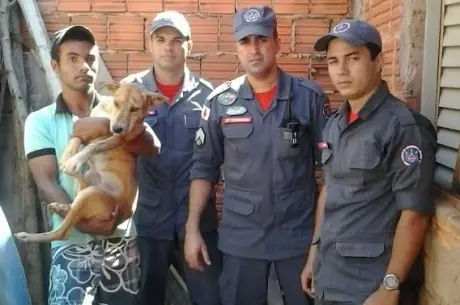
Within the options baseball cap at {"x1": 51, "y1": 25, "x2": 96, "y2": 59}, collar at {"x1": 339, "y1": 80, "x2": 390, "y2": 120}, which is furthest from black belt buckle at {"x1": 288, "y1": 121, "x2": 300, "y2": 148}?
baseball cap at {"x1": 51, "y1": 25, "x2": 96, "y2": 59}

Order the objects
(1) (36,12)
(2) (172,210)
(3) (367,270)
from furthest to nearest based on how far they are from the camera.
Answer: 1. (1) (36,12)
2. (2) (172,210)
3. (3) (367,270)

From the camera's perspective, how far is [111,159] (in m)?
2.66

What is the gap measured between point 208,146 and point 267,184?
0.36 metres

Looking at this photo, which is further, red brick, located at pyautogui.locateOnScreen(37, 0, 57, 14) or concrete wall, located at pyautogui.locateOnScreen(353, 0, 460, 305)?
red brick, located at pyautogui.locateOnScreen(37, 0, 57, 14)

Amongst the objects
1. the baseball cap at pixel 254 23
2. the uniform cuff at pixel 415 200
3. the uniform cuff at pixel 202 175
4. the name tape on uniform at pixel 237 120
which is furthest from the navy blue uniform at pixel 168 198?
the uniform cuff at pixel 415 200

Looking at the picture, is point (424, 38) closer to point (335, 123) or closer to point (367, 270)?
point (335, 123)

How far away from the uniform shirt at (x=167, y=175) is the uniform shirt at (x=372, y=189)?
106 cm

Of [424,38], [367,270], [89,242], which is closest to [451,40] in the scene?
[424,38]

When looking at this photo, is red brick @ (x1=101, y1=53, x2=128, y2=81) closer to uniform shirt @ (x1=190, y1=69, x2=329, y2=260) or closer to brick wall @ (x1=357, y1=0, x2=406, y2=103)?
uniform shirt @ (x1=190, y1=69, x2=329, y2=260)

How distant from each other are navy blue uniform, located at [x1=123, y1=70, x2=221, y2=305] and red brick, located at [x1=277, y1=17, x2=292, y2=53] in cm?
116

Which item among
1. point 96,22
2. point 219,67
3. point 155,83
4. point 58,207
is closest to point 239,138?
point 155,83

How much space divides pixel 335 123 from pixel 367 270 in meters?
0.60

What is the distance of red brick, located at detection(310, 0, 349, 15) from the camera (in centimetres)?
434

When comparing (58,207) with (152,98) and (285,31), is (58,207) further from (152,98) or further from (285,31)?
(285,31)
